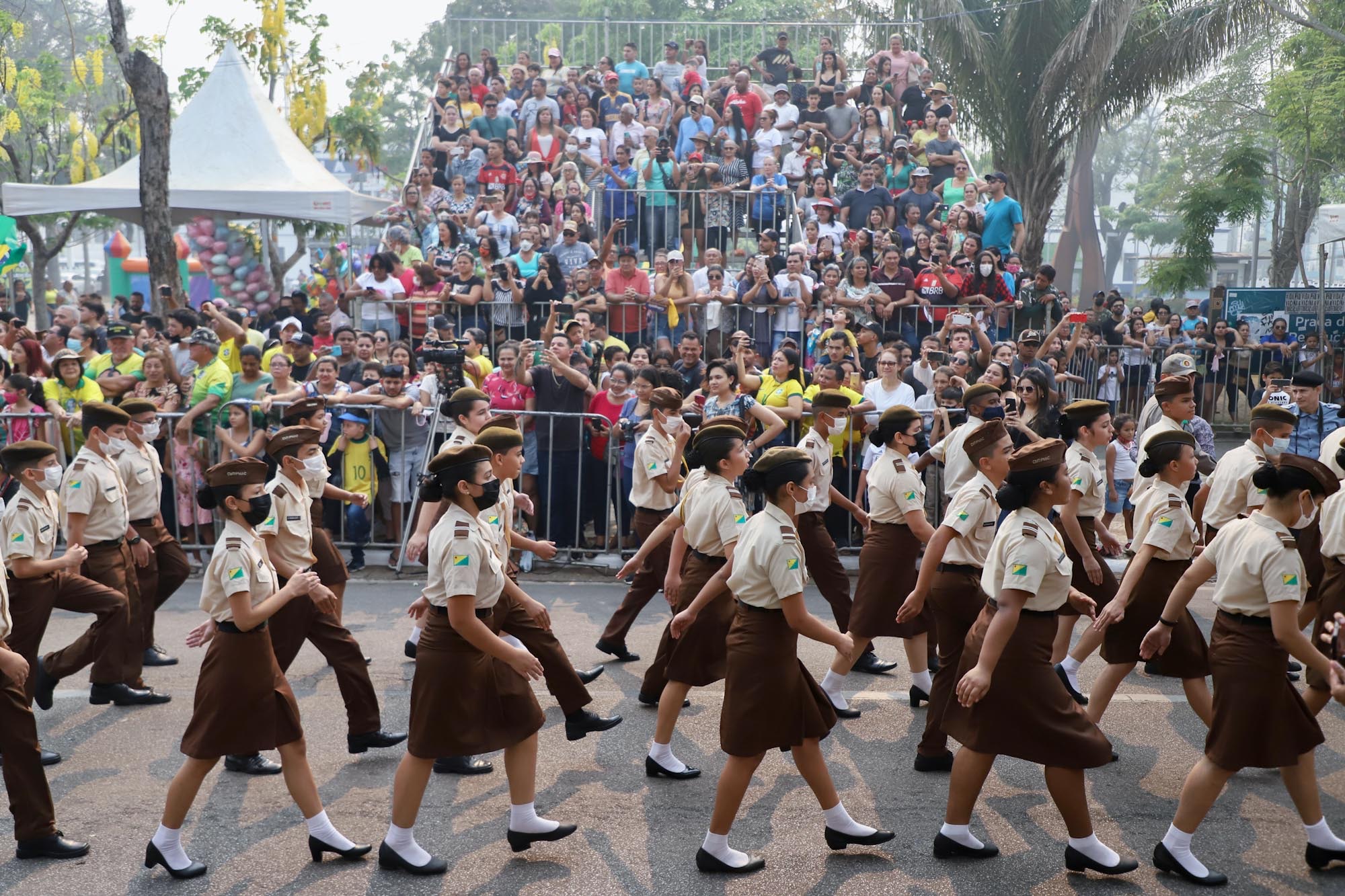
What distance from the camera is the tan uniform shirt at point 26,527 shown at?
230 inches

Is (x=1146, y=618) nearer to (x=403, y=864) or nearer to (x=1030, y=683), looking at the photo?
(x=1030, y=683)

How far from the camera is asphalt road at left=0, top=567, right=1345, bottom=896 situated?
186 inches

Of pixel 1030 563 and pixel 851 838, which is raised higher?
pixel 1030 563

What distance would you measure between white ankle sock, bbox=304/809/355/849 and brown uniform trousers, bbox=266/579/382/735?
1182 millimetres

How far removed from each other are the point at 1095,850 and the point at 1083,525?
2.69 meters

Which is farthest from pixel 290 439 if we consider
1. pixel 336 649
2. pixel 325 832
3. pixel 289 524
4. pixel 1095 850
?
pixel 1095 850

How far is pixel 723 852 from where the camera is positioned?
4.76 m

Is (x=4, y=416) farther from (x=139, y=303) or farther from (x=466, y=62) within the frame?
(x=466, y=62)

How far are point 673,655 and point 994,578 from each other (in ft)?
5.72

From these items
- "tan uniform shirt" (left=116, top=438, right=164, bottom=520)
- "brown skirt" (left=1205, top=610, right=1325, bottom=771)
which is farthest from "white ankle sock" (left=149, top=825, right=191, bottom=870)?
"brown skirt" (left=1205, top=610, right=1325, bottom=771)

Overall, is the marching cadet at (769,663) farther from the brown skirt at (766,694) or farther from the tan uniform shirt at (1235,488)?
the tan uniform shirt at (1235,488)

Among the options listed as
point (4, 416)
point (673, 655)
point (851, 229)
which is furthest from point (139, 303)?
point (673, 655)

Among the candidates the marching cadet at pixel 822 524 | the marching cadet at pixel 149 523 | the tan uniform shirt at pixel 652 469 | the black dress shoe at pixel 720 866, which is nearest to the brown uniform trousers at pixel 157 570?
the marching cadet at pixel 149 523

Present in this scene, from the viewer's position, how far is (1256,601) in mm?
4625
